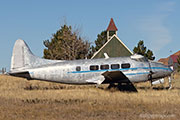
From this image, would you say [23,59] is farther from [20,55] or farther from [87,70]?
[87,70]

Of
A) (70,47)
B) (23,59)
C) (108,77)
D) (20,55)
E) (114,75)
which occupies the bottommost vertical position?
(108,77)

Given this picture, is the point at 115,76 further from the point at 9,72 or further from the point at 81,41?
the point at 81,41

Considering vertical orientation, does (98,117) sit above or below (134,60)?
below

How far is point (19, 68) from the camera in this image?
868 inches

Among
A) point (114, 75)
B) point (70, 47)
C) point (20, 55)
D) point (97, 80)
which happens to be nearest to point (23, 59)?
point (20, 55)

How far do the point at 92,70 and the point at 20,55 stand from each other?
6703 mm

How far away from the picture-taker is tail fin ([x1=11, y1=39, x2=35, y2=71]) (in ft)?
72.8

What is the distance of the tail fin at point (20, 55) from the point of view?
22188 millimetres

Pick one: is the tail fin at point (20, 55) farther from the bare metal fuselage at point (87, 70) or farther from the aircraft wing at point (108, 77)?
the aircraft wing at point (108, 77)

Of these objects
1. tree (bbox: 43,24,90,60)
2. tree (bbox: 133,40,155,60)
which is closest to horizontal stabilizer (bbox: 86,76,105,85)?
tree (bbox: 43,24,90,60)

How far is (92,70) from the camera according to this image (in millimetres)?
21156

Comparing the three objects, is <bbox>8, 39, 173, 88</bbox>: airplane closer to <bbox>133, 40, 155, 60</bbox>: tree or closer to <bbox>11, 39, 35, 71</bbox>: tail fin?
<bbox>11, 39, 35, 71</bbox>: tail fin

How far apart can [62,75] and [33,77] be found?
8.35 feet

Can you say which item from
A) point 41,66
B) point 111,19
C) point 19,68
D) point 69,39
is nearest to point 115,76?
point 41,66
